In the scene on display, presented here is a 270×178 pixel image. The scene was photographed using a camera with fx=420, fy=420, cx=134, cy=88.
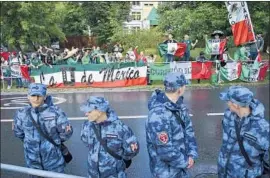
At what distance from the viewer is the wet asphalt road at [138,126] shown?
751cm

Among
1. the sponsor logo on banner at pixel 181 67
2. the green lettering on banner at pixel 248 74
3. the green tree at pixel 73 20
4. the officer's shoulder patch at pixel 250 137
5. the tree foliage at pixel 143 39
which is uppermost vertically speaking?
the green tree at pixel 73 20

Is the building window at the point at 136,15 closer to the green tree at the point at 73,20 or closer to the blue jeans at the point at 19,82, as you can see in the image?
the green tree at the point at 73,20

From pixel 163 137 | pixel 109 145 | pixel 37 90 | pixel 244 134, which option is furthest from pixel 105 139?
pixel 244 134

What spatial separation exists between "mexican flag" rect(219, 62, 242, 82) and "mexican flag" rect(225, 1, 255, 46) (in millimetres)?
1032

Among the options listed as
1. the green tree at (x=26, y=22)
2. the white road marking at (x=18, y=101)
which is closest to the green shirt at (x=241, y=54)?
the white road marking at (x=18, y=101)

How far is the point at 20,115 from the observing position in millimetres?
5156

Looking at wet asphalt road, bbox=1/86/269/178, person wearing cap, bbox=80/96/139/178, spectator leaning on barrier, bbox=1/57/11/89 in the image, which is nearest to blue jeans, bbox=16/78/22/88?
spectator leaning on barrier, bbox=1/57/11/89

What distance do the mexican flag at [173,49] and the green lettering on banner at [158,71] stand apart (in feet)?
3.83

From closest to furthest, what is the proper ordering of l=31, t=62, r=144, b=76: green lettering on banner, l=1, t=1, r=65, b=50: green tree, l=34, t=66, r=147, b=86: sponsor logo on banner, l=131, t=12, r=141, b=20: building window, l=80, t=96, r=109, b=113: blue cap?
l=80, t=96, r=109, b=113: blue cap
l=31, t=62, r=144, b=76: green lettering on banner
l=34, t=66, r=147, b=86: sponsor logo on banner
l=1, t=1, r=65, b=50: green tree
l=131, t=12, r=141, b=20: building window

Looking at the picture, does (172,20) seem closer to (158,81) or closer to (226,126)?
(158,81)

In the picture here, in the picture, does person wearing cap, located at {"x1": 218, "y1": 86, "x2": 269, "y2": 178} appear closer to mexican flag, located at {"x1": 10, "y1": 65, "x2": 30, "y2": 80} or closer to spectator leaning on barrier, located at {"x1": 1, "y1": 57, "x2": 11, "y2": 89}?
mexican flag, located at {"x1": 10, "y1": 65, "x2": 30, "y2": 80}

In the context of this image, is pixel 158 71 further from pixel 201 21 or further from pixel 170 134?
pixel 170 134

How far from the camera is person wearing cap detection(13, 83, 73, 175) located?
5.03m

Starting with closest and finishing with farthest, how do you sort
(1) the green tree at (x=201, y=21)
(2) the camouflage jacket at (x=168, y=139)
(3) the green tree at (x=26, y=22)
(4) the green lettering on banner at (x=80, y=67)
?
(2) the camouflage jacket at (x=168, y=139) < (4) the green lettering on banner at (x=80, y=67) < (1) the green tree at (x=201, y=21) < (3) the green tree at (x=26, y=22)
